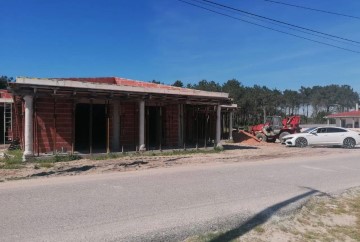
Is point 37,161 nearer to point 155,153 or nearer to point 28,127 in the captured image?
point 28,127

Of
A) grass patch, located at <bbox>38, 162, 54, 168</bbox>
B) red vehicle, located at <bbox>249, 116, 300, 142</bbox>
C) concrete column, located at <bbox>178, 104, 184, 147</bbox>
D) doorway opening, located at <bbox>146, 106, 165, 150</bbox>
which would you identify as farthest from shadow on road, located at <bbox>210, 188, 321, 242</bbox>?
red vehicle, located at <bbox>249, 116, 300, 142</bbox>

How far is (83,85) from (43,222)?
1147 cm

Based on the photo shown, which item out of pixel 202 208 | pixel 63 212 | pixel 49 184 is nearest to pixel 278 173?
pixel 202 208

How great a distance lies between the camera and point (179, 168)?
14.3 metres

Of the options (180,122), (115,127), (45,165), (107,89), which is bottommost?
(45,165)

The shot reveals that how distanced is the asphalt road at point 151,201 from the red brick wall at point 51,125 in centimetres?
713

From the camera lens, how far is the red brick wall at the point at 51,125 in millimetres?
18297

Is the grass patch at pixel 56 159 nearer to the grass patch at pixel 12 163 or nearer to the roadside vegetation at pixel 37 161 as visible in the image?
the roadside vegetation at pixel 37 161

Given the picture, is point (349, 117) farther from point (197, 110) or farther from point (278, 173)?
point (278, 173)

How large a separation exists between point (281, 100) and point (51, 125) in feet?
300

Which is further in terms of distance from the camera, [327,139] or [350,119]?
[350,119]

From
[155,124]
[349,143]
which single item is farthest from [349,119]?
[155,124]

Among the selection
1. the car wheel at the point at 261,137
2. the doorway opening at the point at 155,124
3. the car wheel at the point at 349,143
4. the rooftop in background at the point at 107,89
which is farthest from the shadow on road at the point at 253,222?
the car wheel at the point at 261,137

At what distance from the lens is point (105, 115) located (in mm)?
21328
